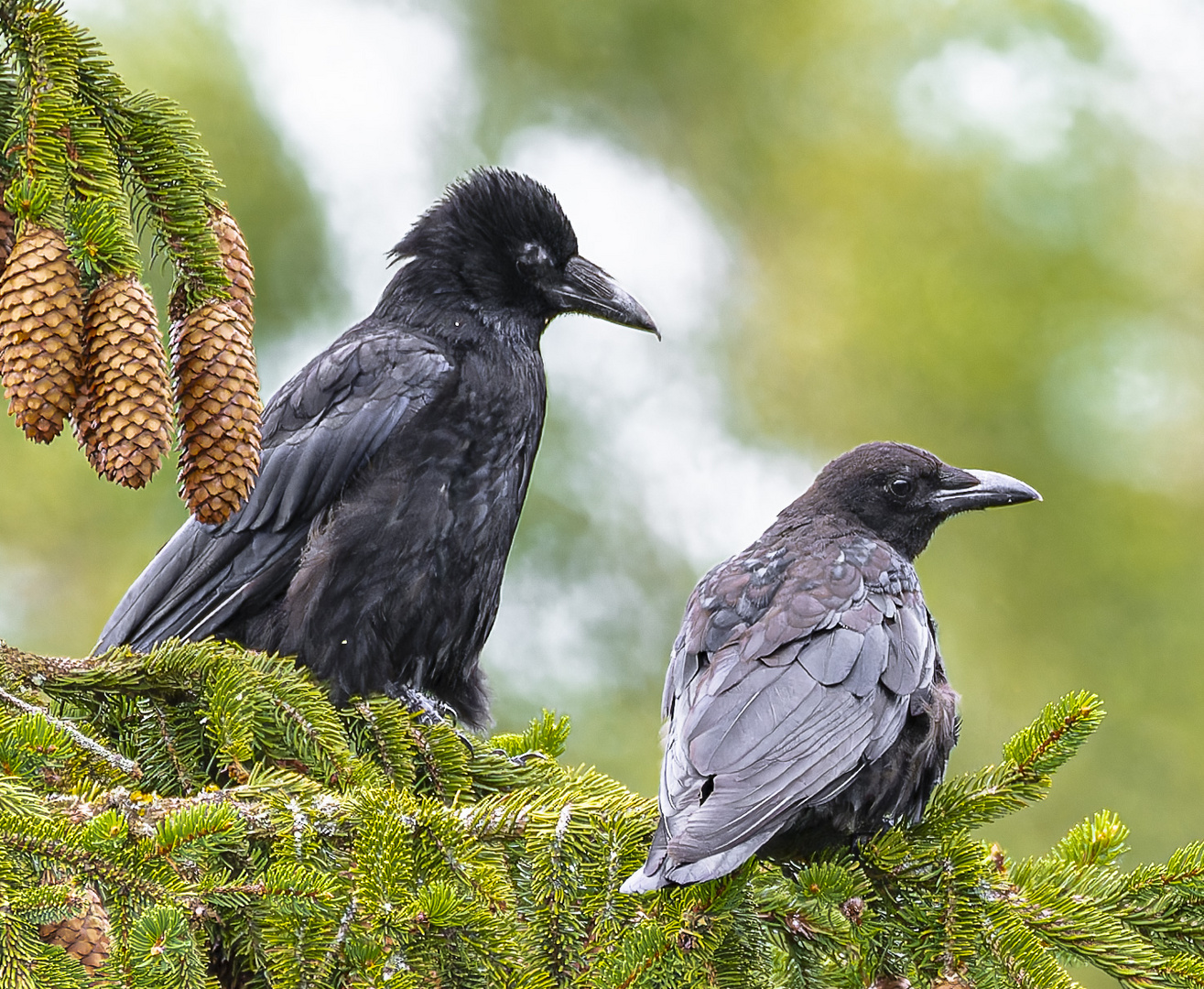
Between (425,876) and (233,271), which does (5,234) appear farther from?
(425,876)

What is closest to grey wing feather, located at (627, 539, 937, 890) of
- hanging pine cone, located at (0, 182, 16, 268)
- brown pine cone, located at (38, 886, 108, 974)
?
brown pine cone, located at (38, 886, 108, 974)

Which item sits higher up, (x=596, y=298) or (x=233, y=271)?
(x=596, y=298)

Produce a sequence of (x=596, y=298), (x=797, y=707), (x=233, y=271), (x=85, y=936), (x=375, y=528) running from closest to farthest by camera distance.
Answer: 1. (x=85, y=936)
2. (x=233, y=271)
3. (x=797, y=707)
4. (x=375, y=528)
5. (x=596, y=298)

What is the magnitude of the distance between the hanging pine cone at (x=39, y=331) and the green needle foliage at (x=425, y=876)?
411 mm

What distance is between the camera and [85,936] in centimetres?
175

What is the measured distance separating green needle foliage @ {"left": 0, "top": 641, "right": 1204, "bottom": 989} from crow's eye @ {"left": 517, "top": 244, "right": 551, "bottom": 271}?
67.3 inches

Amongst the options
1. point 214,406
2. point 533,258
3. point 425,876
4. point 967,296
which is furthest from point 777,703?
point 967,296

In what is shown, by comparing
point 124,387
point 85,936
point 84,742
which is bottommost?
point 85,936

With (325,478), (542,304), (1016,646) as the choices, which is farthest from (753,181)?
(325,478)

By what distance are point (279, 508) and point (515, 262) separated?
96 centimetres

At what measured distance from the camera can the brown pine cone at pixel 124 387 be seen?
6.04ft

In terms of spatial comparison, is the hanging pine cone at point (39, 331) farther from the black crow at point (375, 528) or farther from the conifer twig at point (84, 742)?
the black crow at point (375, 528)

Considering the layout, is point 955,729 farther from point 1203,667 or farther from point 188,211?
point 1203,667

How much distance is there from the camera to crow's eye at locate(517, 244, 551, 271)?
3.85 meters
